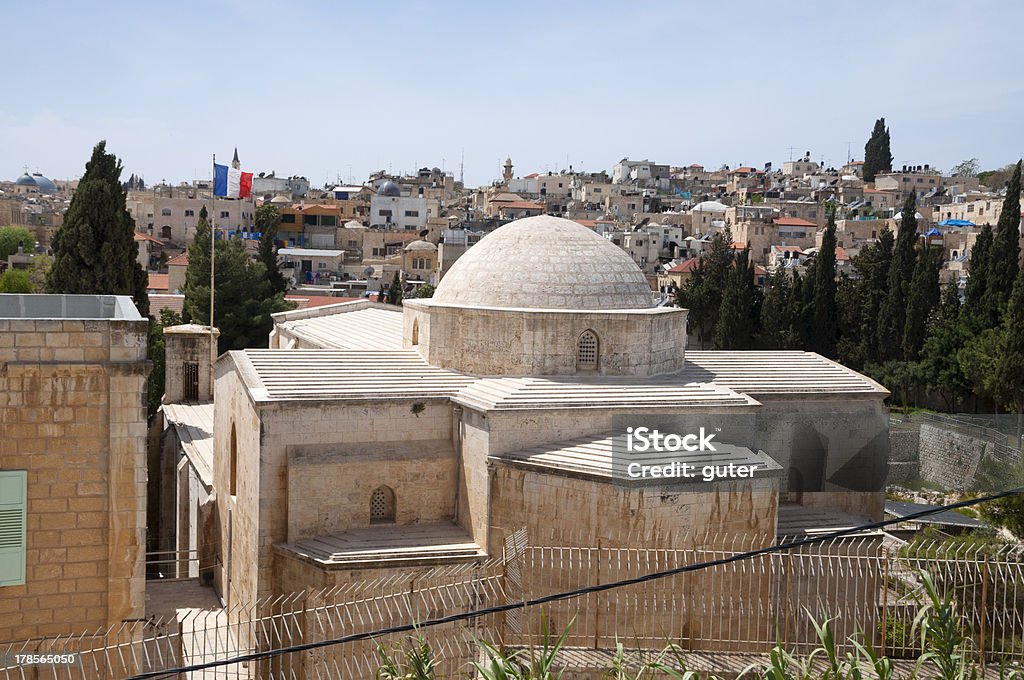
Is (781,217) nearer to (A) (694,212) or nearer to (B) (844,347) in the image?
(A) (694,212)

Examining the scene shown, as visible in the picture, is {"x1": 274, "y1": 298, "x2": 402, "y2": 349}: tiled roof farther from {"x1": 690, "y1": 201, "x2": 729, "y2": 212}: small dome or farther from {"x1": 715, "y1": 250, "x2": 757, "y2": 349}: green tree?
{"x1": 690, "y1": 201, "x2": 729, "y2": 212}: small dome

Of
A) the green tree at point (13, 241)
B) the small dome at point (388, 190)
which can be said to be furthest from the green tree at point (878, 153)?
the green tree at point (13, 241)

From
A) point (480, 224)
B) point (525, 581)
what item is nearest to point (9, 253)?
point (480, 224)

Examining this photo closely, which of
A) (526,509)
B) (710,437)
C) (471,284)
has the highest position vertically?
(471,284)

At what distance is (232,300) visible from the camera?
104 ft

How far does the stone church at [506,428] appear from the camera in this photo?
40.2 ft

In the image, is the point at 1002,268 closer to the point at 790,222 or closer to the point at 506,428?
the point at 506,428

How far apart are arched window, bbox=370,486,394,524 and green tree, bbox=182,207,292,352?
19.0m

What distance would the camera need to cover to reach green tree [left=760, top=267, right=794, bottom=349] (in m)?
34.0

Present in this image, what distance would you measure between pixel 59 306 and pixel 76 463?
264cm

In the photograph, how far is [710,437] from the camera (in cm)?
1325

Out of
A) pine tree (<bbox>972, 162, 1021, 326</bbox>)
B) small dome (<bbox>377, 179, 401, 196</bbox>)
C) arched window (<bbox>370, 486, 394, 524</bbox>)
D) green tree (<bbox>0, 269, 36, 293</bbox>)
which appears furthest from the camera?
small dome (<bbox>377, 179, 401, 196</bbox>)

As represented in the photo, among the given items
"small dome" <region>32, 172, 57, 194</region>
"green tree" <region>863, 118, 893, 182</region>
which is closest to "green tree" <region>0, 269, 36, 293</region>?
"green tree" <region>863, 118, 893, 182</region>

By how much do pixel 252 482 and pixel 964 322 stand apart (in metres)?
24.5
